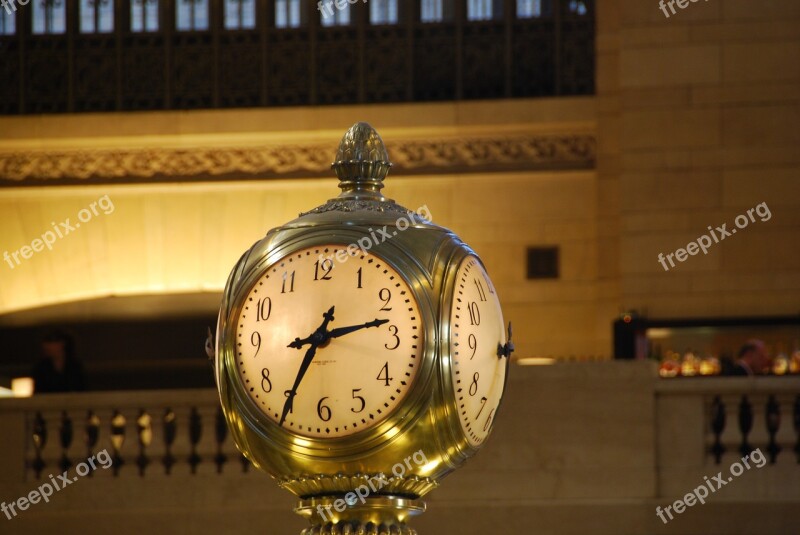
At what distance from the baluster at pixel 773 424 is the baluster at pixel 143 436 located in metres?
3.24

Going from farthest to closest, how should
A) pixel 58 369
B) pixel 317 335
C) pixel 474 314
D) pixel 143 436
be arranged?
pixel 58 369 < pixel 143 436 < pixel 474 314 < pixel 317 335

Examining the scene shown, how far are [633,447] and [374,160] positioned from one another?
6.56 m

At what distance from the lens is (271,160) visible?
13.6 metres

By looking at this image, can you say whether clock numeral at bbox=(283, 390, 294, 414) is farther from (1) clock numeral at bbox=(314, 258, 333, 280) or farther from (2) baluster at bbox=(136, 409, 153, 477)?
(2) baluster at bbox=(136, 409, 153, 477)

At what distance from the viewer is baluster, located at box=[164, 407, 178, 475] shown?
904 centimetres

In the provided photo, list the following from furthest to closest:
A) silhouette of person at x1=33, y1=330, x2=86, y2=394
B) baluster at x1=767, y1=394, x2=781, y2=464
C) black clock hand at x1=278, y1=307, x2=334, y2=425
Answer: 1. silhouette of person at x1=33, y1=330, x2=86, y2=394
2. baluster at x1=767, y1=394, x2=781, y2=464
3. black clock hand at x1=278, y1=307, x2=334, y2=425

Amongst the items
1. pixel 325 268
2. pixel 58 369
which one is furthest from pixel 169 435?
pixel 325 268

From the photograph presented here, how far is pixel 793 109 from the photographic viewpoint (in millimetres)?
12352

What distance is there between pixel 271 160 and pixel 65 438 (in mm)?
4913

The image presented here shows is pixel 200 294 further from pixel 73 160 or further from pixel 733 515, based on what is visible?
pixel 733 515

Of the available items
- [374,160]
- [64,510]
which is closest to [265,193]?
[64,510]

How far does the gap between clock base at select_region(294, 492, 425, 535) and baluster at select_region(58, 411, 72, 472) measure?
7013 millimetres

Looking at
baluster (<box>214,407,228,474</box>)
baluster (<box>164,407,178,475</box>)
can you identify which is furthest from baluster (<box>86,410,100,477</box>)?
baluster (<box>214,407,228,474</box>)

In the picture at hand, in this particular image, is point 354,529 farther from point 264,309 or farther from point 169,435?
point 169,435
